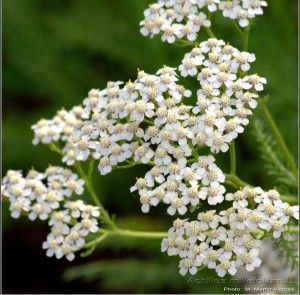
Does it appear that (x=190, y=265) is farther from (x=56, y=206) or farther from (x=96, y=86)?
(x=96, y=86)

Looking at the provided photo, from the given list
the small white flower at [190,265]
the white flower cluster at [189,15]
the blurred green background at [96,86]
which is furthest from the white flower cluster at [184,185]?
the blurred green background at [96,86]

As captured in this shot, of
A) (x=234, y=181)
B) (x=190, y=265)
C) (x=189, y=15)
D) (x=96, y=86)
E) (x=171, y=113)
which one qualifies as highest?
(x=96, y=86)

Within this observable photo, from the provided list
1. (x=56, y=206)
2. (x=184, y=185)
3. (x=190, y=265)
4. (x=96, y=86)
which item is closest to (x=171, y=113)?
(x=184, y=185)

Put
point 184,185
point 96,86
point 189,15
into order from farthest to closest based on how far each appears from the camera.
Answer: point 96,86 → point 189,15 → point 184,185

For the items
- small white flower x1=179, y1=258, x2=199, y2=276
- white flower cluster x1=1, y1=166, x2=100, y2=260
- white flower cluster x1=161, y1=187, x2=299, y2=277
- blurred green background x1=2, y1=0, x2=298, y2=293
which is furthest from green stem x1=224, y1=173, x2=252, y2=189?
blurred green background x1=2, y1=0, x2=298, y2=293

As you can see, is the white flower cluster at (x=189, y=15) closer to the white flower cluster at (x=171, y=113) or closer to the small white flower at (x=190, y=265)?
the white flower cluster at (x=171, y=113)

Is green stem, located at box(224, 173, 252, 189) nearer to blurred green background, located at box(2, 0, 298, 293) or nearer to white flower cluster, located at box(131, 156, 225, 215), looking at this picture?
white flower cluster, located at box(131, 156, 225, 215)
